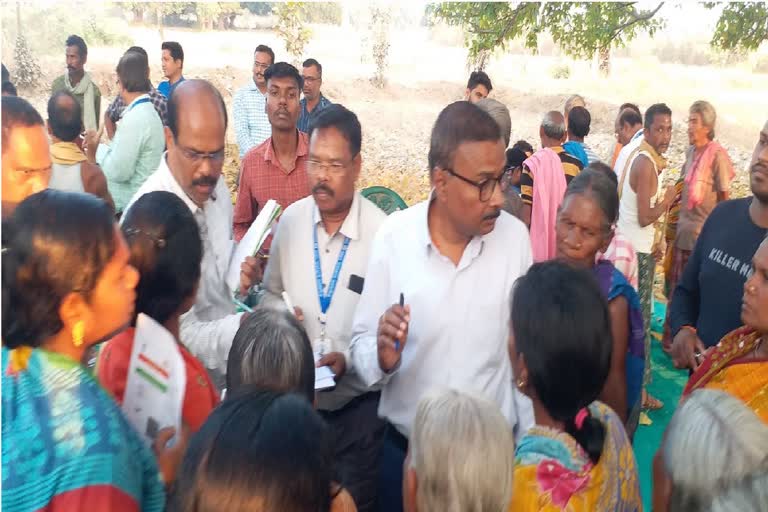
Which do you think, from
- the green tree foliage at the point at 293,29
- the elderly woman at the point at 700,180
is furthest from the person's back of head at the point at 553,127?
the green tree foliage at the point at 293,29

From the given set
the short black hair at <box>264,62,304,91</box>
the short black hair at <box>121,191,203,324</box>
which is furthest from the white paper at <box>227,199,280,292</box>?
the short black hair at <box>264,62,304,91</box>

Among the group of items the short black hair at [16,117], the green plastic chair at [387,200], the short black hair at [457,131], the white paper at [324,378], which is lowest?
the white paper at [324,378]

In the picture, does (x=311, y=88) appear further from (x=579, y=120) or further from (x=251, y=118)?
A: (x=579, y=120)

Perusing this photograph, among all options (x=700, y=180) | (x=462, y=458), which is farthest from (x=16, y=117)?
(x=700, y=180)

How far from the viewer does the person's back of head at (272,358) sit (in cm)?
181

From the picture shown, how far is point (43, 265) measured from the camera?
4.66 ft

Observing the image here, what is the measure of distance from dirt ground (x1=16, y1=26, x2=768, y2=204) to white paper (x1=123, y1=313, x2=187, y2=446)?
9.86m

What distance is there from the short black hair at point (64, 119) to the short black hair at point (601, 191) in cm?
306

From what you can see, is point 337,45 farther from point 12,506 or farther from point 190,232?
point 12,506

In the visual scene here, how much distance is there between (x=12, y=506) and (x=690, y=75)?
13453 mm

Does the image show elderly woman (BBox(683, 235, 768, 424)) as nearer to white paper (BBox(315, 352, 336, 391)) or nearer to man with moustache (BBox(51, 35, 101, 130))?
white paper (BBox(315, 352, 336, 391))

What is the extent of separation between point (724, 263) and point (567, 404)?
1.45 meters

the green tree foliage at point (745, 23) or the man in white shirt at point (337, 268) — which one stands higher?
the green tree foliage at point (745, 23)

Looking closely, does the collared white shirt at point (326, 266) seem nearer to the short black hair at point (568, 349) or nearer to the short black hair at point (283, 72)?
the short black hair at point (568, 349)
